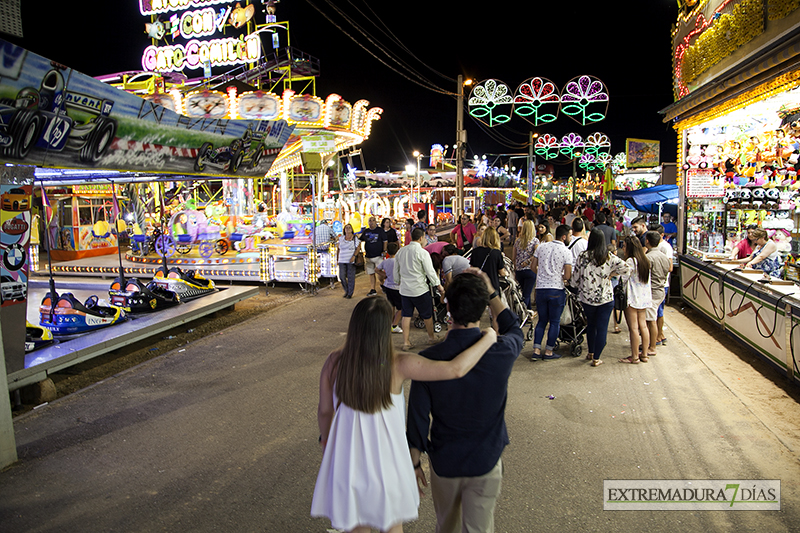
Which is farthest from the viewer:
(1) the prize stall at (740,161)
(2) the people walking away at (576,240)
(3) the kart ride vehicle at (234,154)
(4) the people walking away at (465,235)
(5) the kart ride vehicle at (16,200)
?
(4) the people walking away at (465,235)

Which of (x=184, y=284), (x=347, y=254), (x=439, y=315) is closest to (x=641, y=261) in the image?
(x=439, y=315)

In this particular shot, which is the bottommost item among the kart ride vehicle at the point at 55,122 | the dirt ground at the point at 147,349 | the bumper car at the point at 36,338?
the dirt ground at the point at 147,349

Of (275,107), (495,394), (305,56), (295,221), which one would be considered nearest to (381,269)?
(495,394)

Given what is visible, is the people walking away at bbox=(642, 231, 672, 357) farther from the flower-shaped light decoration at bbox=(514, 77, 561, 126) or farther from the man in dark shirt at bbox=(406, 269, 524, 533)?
the flower-shaped light decoration at bbox=(514, 77, 561, 126)

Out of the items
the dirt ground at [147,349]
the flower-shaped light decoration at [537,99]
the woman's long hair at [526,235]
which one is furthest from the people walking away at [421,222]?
the flower-shaped light decoration at [537,99]

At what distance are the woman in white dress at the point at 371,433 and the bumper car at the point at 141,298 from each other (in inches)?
303

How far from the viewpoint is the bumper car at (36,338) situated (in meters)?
6.39

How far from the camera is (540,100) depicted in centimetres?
1476

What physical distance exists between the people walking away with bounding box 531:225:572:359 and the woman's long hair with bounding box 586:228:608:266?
16.8 inches

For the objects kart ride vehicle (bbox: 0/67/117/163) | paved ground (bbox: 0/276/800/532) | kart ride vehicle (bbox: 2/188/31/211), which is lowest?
paved ground (bbox: 0/276/800/532)

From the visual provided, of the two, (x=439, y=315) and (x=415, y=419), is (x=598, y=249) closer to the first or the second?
A: (x=439, y=315)

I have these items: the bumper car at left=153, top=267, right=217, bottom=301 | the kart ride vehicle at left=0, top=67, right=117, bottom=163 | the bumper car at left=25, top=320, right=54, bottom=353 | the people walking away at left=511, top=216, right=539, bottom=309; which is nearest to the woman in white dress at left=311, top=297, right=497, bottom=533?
the kart ride vehicle at left=0, top=67, right=117, bottom=163

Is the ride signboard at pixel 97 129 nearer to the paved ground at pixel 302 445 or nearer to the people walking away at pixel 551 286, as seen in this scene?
the paved ground at pixel 302 445

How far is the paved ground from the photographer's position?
11.5ft
